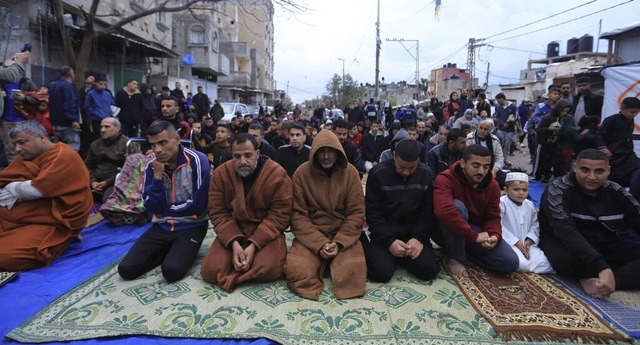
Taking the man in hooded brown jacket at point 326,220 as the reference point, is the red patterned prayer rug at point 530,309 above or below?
below

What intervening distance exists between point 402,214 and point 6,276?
3.53m

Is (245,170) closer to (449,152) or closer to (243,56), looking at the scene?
(449,152)

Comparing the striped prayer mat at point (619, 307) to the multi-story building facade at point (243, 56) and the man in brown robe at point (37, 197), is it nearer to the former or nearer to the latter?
the man in brown robe at point (37, 197)

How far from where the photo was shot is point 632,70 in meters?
7.94

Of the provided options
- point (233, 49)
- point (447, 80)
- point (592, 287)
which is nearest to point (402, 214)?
point (592, 287)

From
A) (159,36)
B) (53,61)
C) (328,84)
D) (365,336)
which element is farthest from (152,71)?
(328,84)

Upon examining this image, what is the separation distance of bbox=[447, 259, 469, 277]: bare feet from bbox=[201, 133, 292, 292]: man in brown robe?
5.16ft

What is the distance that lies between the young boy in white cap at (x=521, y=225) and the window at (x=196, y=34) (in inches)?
1085

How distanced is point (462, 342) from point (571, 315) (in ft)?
3.09

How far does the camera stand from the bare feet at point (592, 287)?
315 centimetres

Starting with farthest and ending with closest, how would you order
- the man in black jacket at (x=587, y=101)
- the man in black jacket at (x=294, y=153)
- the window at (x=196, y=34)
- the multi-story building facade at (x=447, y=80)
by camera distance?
the multi-story building facade at (x=447, y=80) < the window at (x=196, y=34) < the man in black jacket at (x=587, y=101) < the man in black jacket at (x=294, y=153)

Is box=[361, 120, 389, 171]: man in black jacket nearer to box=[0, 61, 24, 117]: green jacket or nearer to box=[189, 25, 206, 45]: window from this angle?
box=[0, 61, 24, 117]: green jacket

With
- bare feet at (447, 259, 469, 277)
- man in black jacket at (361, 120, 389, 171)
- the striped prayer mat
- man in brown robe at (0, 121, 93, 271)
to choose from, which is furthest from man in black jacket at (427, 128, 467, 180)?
man in brown robe at (0, 121, 93, 271)

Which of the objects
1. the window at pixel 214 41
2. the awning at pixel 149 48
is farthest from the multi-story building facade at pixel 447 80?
the awning at pixel 149 48
